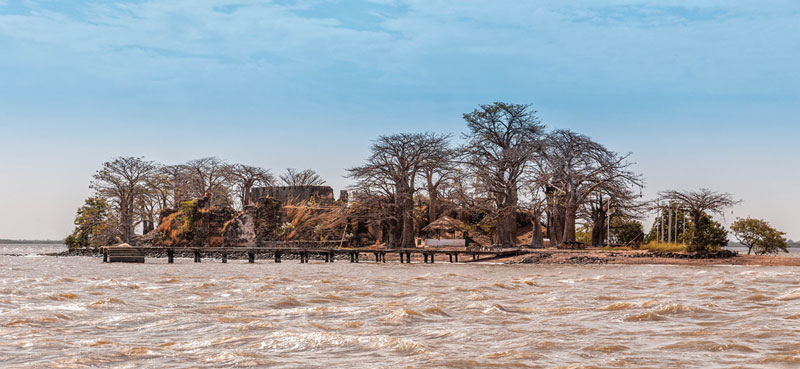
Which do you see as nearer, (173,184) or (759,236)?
(759,236)

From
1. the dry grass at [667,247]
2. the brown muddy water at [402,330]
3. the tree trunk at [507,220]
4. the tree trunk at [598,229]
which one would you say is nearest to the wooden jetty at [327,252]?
the tree trunk at [507,220]

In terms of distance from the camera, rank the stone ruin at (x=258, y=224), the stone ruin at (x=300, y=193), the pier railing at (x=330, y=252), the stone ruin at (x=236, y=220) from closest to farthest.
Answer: the pier railing at (x=330, y=252)
the stone ruin at (x=258, y=224)
the stone ruin at (x=236, y=220)
the stone ruin at (x=300, y=193)

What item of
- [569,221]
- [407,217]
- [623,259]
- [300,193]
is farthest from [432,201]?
[623,259]

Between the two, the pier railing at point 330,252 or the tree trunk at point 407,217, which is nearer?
the pier railing at point 330,252

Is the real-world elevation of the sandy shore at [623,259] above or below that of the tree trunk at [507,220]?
below

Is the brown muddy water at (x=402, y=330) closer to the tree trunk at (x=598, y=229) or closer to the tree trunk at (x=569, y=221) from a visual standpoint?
the tree trunk at (x=569, y=221)

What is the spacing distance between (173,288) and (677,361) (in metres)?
12.8

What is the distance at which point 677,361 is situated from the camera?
617 cm

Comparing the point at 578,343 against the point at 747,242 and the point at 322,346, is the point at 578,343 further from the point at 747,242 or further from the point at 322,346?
the point at 747,242

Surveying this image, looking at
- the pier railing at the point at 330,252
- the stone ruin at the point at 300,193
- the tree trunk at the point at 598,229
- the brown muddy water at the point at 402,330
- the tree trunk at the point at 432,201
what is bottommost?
the pier railing at the point at 330,252

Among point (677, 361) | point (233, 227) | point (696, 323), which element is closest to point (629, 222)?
point (233, 227)

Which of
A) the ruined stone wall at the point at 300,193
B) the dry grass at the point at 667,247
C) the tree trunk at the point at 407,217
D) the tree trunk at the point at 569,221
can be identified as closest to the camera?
the dry grass at the point at 667,247

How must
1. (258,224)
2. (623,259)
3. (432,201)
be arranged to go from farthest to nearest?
(258,224) < (432,201) < (623,259)

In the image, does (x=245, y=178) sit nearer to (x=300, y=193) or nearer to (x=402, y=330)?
(x=300, y=193)
